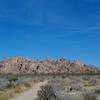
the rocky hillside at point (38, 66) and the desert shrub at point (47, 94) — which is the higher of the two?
the rocky hillside at point (38, 66)

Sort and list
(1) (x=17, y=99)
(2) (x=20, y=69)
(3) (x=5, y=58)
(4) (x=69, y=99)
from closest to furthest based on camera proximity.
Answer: (4) (x=69, y=99) → (1) (x=17, y=99) → (2) (x=20, y=69) → (3) (x=5, y=58)

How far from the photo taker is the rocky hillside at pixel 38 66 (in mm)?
170250

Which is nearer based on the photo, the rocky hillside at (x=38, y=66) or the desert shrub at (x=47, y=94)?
the desert shrub at (x=47, y=94)

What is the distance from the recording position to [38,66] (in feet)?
584

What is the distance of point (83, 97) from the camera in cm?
1852

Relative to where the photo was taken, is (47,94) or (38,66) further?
(38,66)

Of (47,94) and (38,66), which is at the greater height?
(38,66)

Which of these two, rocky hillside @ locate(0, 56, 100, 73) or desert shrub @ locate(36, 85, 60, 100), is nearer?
desert shrub @ locate(36, 85, 60, 100)

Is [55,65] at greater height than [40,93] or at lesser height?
greater

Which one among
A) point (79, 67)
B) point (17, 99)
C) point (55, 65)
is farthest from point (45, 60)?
Answer: point (17, 99)

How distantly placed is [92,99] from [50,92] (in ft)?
10.1

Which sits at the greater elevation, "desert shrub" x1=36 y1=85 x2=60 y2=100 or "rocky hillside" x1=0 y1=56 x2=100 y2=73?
"rocky hillside" x1=0 y1=56 x2=100 y2=73

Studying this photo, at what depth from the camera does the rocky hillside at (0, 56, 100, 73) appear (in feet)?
559

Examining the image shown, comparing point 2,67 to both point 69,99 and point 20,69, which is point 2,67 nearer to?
point 20,69
